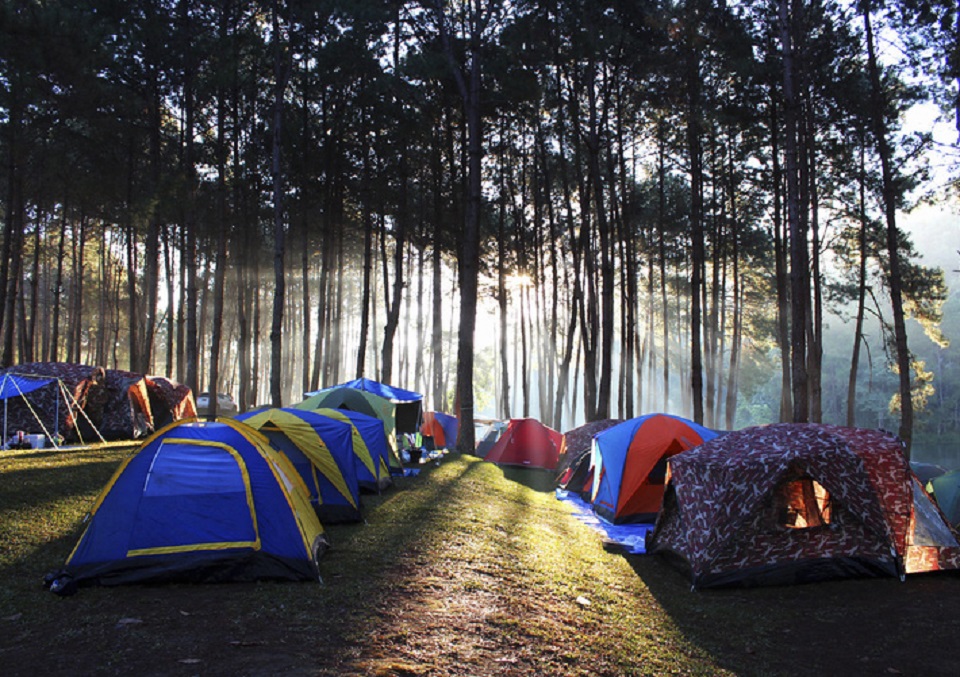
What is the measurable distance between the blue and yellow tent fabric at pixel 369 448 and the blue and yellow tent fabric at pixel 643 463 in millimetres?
4038

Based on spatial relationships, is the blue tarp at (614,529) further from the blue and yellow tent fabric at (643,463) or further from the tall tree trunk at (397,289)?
the tall tree trunk at (397,289)

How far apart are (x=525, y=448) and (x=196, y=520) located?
13.8 metres

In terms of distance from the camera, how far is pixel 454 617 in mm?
5281

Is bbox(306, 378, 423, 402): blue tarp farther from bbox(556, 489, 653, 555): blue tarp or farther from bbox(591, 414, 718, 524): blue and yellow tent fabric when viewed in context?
bbox(591, 414, 718, 524): blue and yellow tent fabric

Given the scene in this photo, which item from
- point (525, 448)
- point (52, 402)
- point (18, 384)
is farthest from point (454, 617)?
point (525, 448)

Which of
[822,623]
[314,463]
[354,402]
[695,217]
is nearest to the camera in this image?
[822,623]

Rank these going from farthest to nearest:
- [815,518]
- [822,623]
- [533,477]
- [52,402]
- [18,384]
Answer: [533,477] → [52,402] → [18,384] → [815,518] → [822,623]

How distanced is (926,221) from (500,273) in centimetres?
21114

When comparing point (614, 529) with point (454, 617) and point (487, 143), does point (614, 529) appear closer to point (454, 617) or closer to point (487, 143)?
point (454, 617)

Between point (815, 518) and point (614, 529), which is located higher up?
point (815, 518)

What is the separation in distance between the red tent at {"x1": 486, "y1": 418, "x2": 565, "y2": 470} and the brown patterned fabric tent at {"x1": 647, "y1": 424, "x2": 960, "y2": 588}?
11.5m

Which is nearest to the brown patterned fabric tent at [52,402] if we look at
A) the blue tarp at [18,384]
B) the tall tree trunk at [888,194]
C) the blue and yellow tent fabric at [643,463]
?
the blue tarp at [18,384]

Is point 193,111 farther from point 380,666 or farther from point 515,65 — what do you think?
point 380,666

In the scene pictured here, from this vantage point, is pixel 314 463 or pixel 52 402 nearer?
pixel 314 463
